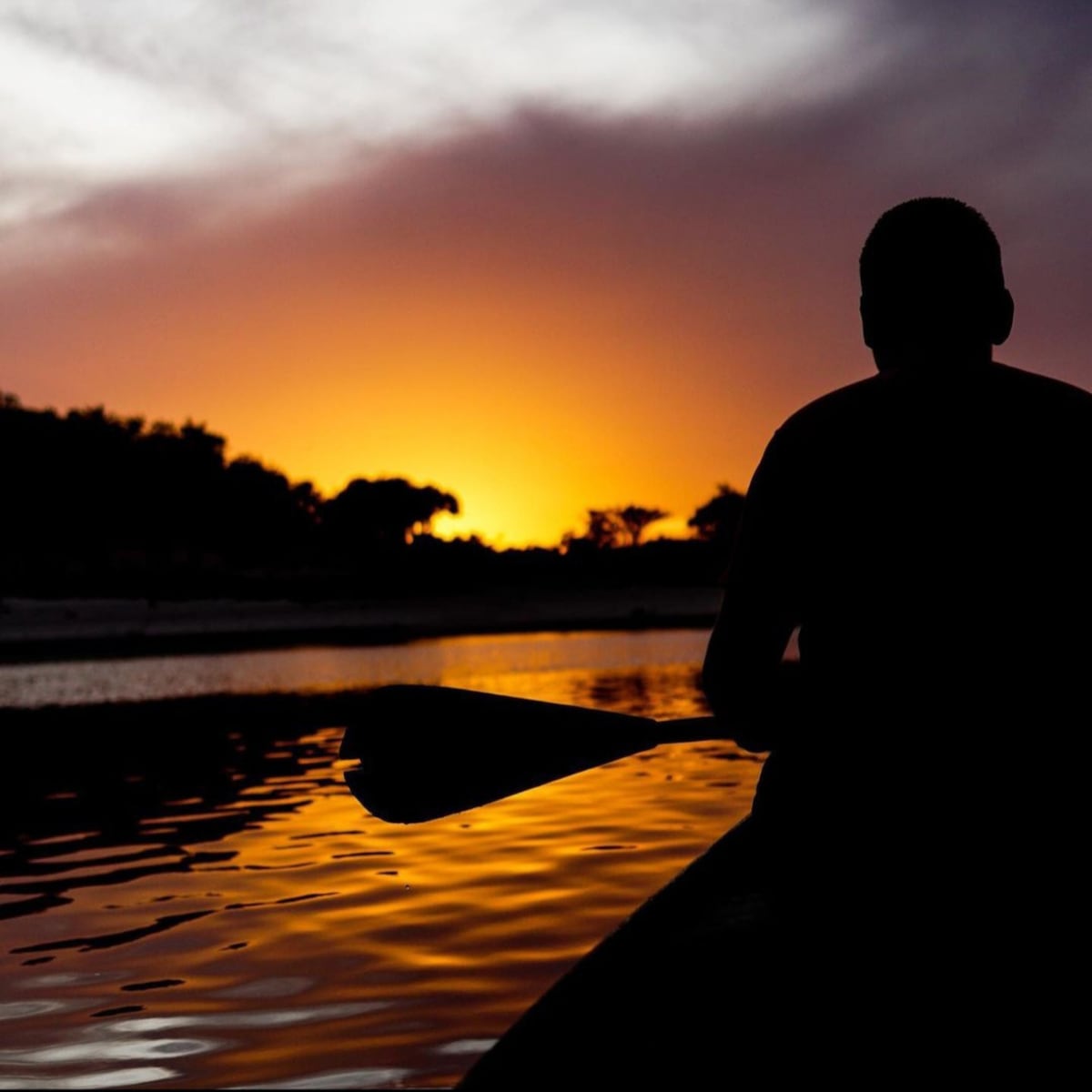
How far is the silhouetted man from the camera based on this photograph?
78.5 inches

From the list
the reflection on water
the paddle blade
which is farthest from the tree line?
the paddle blade

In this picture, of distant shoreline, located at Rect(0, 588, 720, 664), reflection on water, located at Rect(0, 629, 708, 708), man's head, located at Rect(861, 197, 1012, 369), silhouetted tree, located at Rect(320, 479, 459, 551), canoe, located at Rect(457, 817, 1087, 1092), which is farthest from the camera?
silhouetted tree, located at Rect(320, 479, 459, 551)

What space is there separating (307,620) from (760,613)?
5315 cm

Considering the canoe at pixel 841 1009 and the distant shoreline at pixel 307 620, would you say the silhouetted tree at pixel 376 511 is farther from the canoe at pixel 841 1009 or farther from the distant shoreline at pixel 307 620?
the canoe at pixel 841 1009

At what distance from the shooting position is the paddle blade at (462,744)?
2838 millimetres

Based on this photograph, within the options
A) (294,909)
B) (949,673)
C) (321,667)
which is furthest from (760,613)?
(321,667)

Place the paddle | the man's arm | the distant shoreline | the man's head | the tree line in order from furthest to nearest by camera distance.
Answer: the tree line
the distant shoreline
the paddle
the man's head
the man's arm

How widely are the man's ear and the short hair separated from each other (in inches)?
0.6

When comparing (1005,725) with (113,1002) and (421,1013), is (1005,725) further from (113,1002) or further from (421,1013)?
(113,1002)

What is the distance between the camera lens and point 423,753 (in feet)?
9.38

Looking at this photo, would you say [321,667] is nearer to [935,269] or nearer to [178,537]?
[935,269]

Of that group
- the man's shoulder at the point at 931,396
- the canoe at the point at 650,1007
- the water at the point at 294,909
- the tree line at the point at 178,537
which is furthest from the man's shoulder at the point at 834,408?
the tree line at the point at 178,537

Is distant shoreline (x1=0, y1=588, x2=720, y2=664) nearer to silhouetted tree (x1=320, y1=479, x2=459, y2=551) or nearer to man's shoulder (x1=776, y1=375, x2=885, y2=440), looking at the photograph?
silhouetted tree (x1=320, y1=479, x2=459, y2=551)

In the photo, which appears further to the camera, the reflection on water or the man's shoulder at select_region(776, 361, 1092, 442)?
the reflection on water
